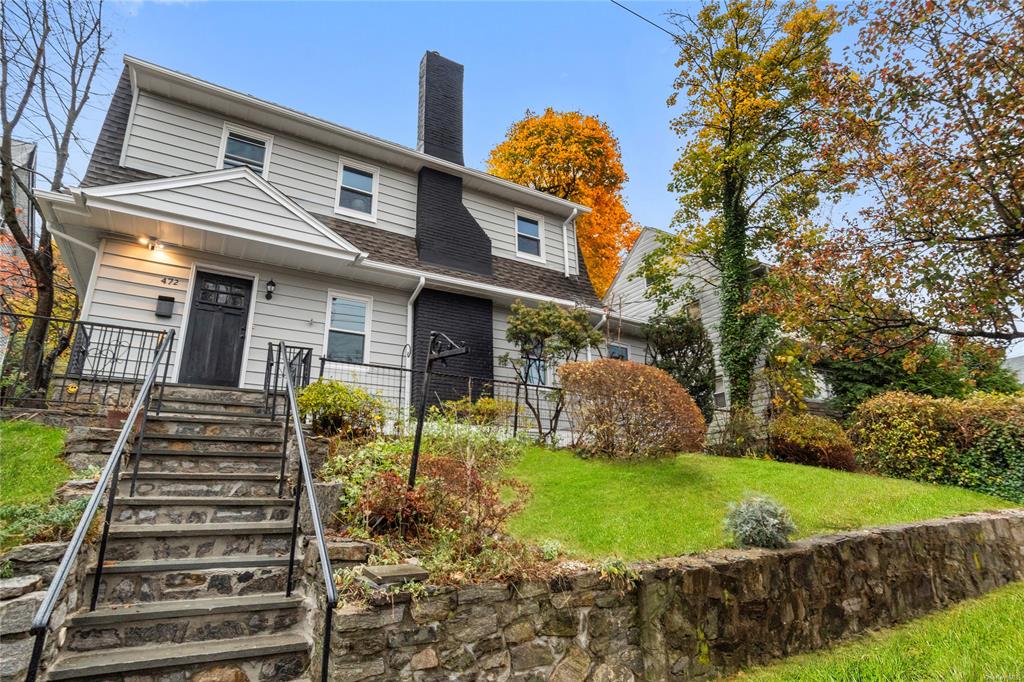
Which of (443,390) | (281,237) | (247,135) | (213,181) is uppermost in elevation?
(247,135)

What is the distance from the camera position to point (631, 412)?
24.5 ft

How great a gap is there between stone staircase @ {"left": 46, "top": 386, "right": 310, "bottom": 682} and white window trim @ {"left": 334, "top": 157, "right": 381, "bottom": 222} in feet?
19.0

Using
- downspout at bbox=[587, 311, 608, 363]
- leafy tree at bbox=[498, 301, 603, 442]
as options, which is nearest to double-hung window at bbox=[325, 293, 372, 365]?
leafy tree at bbox=[498, 301, 603, 442]

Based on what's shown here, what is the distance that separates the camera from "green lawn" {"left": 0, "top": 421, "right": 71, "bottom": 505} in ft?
12.7

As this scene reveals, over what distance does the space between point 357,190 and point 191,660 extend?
9.08 m

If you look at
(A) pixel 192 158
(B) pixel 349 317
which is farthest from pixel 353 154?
(B) pixel 349 317

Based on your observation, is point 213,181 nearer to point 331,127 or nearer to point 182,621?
point 331,127

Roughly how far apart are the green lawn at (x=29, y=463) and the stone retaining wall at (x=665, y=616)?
257 centimetres

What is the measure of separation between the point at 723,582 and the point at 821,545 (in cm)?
140

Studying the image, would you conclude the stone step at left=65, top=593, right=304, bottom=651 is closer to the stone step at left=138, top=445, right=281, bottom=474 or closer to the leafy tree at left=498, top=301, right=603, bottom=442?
the stone step at left=138, top=445, right=281, bottom=474

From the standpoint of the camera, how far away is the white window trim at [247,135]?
9227 mm

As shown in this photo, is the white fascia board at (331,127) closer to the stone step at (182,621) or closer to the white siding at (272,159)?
the white siding at (272,159)

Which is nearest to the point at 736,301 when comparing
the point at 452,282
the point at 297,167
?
the point at 452,282

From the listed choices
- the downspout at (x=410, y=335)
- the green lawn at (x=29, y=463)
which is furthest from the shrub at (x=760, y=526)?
the green lawn at (x=29, y=463)
